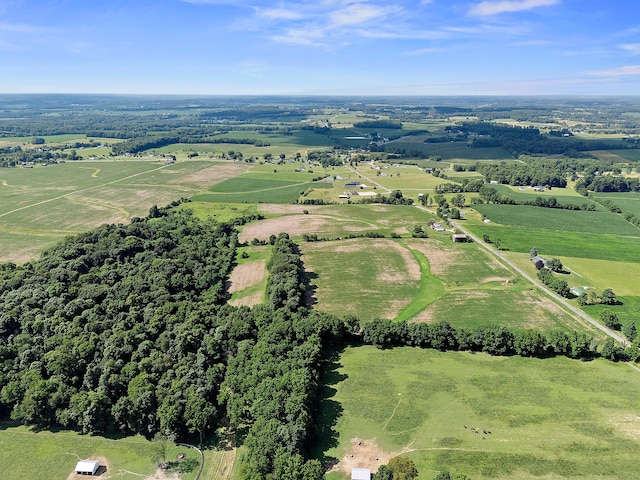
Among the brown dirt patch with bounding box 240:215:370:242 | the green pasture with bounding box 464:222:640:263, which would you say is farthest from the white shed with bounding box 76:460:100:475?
the green pasture with bounding box 464:222:640:263

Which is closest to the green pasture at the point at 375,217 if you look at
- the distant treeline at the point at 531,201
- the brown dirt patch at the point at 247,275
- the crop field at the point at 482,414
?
the brown dirt patch at the point at 247,275

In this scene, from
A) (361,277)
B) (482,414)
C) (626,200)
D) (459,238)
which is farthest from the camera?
(626,200)

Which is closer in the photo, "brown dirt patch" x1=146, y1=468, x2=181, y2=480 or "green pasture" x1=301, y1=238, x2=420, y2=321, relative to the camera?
"brown dirt patch" x1=146, y1=468, x2=181, y2=480

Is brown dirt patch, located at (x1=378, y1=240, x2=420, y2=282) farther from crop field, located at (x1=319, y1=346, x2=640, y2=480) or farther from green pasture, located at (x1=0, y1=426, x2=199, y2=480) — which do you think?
green pasture, located at (x1=0, y1=426, x2=199, y2=480)

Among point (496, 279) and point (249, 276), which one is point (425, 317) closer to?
point (496, 279)

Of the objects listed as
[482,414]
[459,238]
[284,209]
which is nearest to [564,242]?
[459,238]

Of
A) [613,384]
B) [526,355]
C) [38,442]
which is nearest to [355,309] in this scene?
[526,355]
